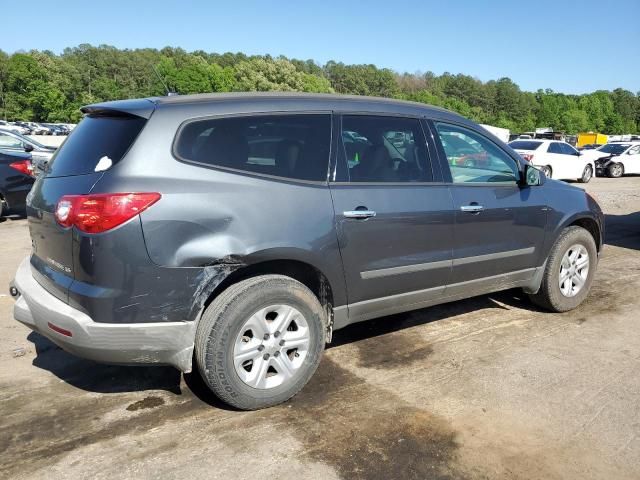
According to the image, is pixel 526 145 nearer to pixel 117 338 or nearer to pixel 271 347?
pixel 271 347

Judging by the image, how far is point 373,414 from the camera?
3.16 metres

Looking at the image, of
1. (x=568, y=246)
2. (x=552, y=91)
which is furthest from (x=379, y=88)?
(x=568, y=246)

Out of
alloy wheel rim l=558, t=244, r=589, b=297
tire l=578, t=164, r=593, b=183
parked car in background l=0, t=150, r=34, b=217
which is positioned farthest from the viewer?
tire l=578, t=164, r=593, b=183

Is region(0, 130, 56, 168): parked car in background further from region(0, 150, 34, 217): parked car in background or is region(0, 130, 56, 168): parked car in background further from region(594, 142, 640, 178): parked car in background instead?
region(594, 142, 640, 178): parked car in background

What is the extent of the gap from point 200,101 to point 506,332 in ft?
10.1

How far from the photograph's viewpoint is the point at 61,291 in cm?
295

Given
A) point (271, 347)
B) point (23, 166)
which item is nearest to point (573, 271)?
point (271, 347)

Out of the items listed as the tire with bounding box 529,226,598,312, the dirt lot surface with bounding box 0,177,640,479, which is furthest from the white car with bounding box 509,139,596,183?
the dirt lot surface with bounding box 0,177,640,479

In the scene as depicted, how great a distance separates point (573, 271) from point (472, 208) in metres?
1.62

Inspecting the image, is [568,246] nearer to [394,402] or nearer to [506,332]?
[506,332]

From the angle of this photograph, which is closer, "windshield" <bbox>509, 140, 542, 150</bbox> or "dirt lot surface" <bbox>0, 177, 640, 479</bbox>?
"dirt lot surface" <bbox>0, 177, 640, 479</bbox>

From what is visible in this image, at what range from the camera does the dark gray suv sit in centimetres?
277

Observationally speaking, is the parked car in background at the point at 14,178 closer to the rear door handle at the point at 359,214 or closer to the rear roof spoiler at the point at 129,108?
the rear roof spoiler at the point at 129,108

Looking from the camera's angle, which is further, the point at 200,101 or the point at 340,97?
the point at 340,97
